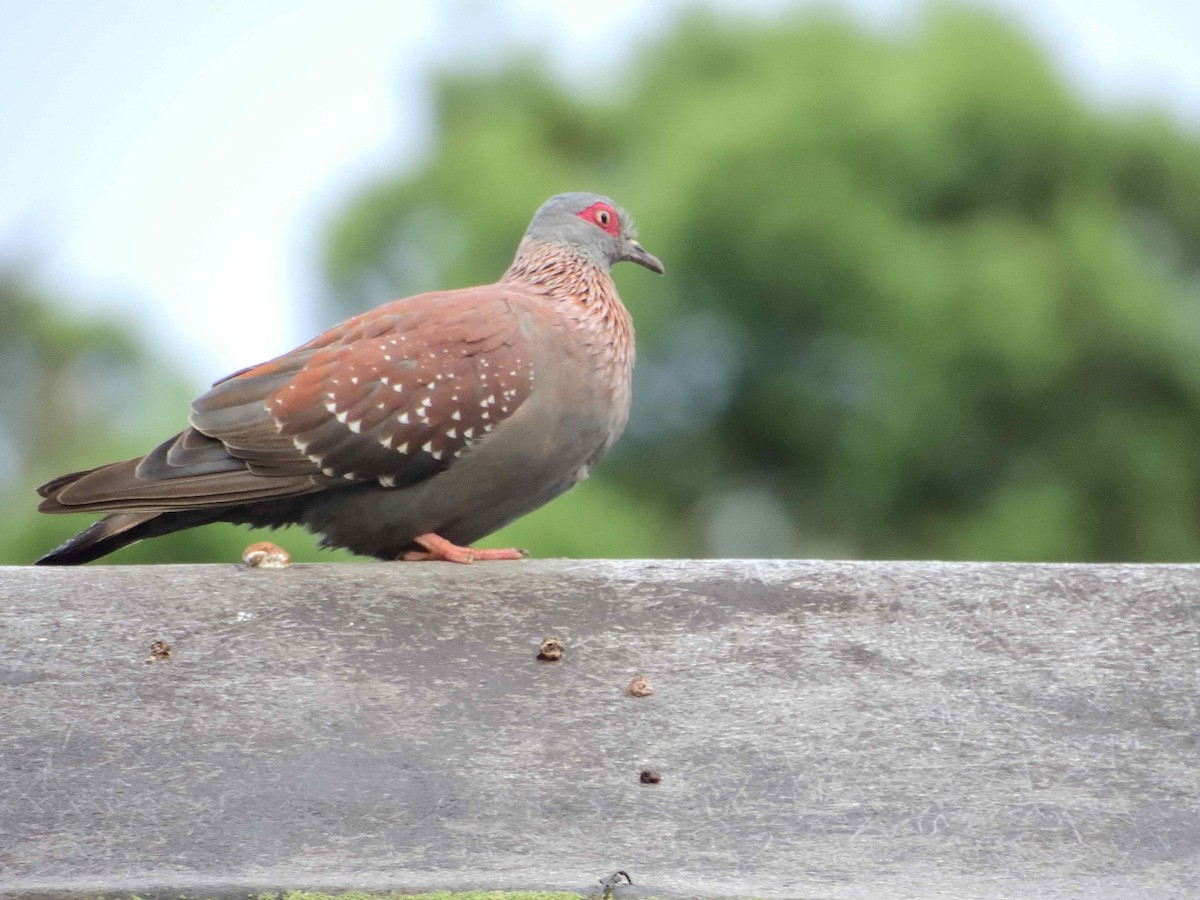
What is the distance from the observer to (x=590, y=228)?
532 cm

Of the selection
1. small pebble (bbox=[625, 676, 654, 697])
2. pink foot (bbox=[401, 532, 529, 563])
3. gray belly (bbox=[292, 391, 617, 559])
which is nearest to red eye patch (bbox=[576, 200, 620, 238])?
gray belly (bbox=[292, 391, 617, 559])

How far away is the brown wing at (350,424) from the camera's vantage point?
430 centimetres

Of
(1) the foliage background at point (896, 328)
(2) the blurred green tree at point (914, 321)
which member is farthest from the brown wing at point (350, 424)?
(2) the blurred green tree at point (914, 321)

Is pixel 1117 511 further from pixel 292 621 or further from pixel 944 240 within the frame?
pixel 292 621

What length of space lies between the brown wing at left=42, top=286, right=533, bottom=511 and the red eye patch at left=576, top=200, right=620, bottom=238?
1083 millimetres

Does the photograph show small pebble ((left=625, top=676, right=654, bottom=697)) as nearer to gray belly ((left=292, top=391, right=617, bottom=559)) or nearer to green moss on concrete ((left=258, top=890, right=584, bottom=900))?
green moss on concrete ((left=258, top=890, right=584, bottom=900))

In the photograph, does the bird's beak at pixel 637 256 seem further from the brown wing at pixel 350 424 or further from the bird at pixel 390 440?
the brown wing at pixel 350 424

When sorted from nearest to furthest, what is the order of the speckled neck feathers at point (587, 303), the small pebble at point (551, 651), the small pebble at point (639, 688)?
the small pebble at point (639, 688), the small pebble at point (551, 651), the speckled neck feathers at point (587, 303)

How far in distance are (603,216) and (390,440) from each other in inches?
58.1

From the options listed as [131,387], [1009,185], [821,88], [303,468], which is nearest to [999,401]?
[1009,185]

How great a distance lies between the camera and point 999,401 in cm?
1992

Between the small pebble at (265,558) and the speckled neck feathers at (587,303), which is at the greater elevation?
the speckled neck feathers at (587,303)

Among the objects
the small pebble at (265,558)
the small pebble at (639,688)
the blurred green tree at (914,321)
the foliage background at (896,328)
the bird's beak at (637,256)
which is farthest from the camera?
the blurred green tree at (914,321)

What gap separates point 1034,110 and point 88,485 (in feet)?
64.4
